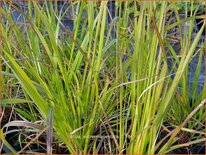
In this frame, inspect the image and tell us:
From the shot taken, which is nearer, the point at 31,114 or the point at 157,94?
the point at 157,94

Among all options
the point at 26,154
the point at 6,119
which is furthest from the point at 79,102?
the point at 6,119

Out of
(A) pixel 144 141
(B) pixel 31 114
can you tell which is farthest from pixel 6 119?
(A) pixel 144 141

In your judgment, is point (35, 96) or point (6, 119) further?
point (6, 119)

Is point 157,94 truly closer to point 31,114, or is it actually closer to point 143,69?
point 143,69

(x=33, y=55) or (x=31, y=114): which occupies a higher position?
(x=33, y=55)

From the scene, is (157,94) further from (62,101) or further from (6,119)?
(6,119)

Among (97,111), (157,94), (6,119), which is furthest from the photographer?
(6,119)

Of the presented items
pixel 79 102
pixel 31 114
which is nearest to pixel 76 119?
pixel 79 102

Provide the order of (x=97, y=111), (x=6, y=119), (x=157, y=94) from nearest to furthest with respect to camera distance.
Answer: (x=157, y=94) < (x=97, y=111) < (x=6, y=119)

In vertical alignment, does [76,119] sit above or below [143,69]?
below
